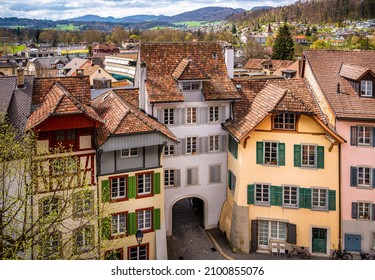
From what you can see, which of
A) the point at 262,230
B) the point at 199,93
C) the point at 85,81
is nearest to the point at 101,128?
the point at 85,81

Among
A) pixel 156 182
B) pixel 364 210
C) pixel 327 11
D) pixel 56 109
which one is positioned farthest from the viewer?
pixel 327 11

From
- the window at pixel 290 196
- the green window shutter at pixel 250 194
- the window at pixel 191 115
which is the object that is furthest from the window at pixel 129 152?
the window at pixel 290 196

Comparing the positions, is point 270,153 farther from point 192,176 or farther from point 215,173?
point 192,176

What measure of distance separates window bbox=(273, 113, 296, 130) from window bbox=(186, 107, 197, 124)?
10.1 ft

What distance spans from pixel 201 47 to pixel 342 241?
9.34m

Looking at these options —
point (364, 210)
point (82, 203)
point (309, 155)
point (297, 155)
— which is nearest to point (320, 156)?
point (309, 155)

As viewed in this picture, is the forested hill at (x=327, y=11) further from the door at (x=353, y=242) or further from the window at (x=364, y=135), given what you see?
the door at (x=353, y=242)

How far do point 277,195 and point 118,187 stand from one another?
583cm

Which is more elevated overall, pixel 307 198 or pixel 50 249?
pixel 50 249

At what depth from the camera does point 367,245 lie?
15055 mm

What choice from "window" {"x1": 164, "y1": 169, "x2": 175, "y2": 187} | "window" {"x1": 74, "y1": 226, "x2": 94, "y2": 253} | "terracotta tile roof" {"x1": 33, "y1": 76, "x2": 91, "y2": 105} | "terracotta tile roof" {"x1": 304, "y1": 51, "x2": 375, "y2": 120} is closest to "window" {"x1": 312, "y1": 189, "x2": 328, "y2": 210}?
"terracotta tile roof" {"x1": 304, "y1": 51, "x2": 375, "y2": 120}

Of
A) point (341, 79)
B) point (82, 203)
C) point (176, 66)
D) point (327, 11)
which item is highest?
point (327, 11)

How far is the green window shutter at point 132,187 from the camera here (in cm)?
1439

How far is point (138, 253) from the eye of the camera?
48.1 feet
